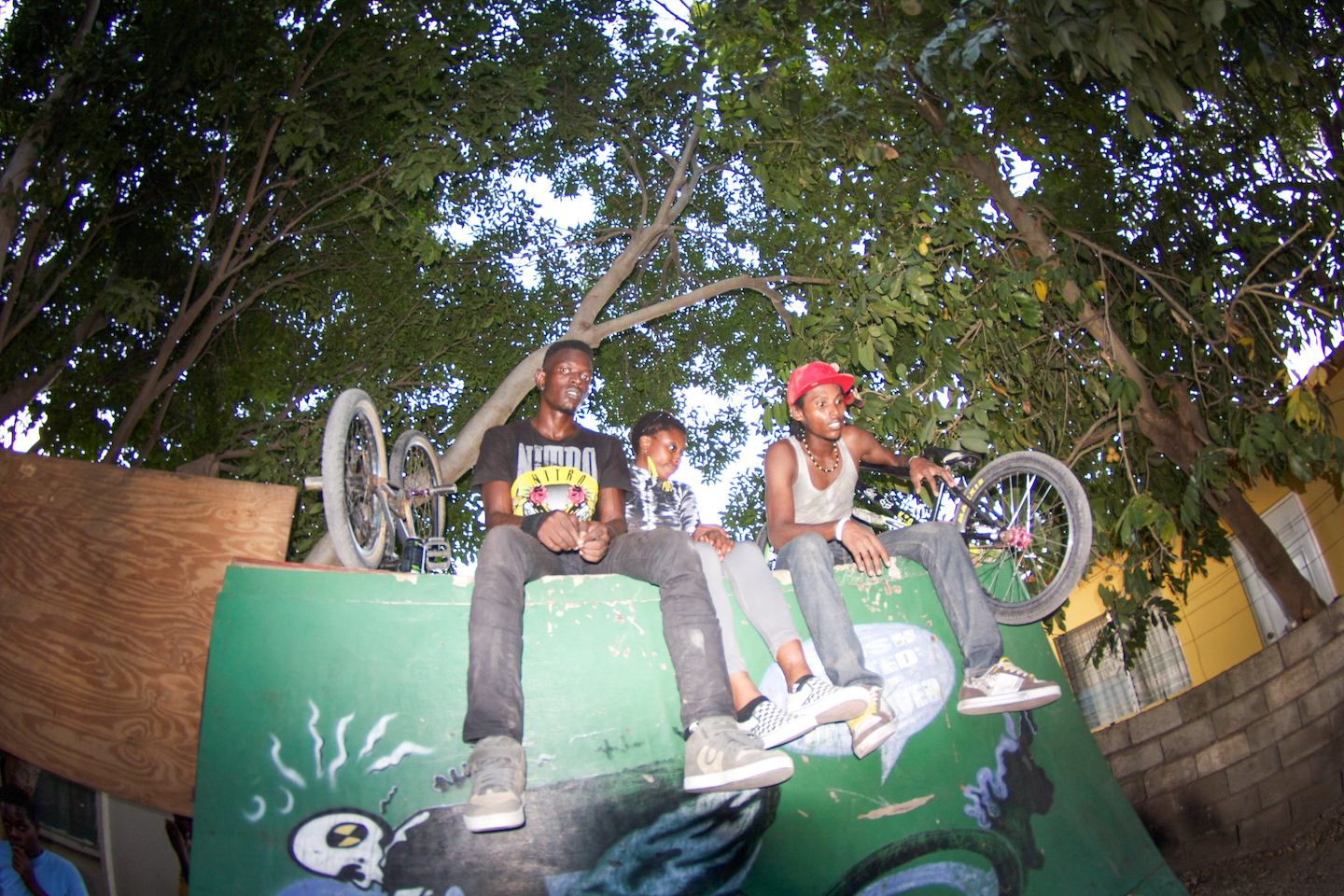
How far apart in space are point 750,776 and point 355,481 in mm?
2317

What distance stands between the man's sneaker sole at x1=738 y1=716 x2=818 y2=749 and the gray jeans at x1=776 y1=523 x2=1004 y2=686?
0.80 ft

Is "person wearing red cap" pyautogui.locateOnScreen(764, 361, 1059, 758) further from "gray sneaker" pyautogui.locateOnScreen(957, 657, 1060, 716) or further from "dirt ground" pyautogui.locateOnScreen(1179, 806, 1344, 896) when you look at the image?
"dirt ground" pyautogui.locateOnScreen(1179, 806, 1344, 896)

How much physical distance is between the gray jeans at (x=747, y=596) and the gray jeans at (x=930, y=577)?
103 mm

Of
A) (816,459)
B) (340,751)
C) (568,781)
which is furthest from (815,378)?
(340,751)

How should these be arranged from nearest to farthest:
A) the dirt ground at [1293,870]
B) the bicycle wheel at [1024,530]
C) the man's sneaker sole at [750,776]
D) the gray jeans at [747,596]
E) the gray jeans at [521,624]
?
1. the man's sneaker sole at [750,776]
2. the gray jeans at [521,624]
3. the gray jeans at [747,596]
4. the bicycle wheel at [1024,530]
5. the dirt ground at [1293,870]

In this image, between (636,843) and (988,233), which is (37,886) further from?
(988,233)

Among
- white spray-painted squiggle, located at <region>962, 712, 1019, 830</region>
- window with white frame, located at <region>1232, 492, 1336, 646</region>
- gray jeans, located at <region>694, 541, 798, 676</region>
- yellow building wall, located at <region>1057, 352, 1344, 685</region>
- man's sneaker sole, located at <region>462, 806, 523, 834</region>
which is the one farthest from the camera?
window with white frame, located at <region>1232, 492, 1336, 646</region>

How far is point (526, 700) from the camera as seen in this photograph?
290 centimetres

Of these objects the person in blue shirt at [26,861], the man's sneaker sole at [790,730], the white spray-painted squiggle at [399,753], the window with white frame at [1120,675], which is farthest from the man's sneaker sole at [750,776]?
the window with white frame at [1120,675]

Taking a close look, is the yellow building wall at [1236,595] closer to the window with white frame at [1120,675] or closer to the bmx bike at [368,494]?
the window with white frame at [1120,675]

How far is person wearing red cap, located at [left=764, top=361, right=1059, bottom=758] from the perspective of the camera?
2.90m

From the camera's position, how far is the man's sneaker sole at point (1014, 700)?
2961 millimetres

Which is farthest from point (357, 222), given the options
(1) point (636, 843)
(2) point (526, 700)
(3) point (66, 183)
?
(1) point (636, 843)

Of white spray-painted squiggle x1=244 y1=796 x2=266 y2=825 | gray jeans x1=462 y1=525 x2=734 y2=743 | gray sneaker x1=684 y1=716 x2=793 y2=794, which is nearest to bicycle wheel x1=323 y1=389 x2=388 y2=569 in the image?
gray jeans x1=462 y1=525 x2=734 y2=743
